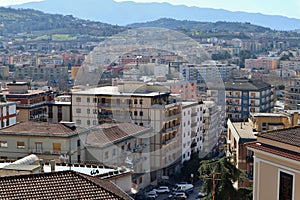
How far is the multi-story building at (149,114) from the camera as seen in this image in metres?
17.4

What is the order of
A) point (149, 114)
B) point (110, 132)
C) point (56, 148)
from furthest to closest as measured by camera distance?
1. point (149, 114)
2. point (110, 132)
3. point (56, 148)

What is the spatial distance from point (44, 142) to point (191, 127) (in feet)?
22.0

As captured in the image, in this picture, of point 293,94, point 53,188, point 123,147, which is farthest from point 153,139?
point 293,94

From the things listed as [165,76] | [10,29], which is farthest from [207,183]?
[10,29]

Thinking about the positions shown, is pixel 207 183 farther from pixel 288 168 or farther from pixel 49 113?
pixel 49 113

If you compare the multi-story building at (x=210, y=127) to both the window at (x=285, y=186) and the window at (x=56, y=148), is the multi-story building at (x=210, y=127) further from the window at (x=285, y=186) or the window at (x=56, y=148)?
the window at (x=285, y=186)

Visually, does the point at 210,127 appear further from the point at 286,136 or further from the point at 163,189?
the point at 286,136

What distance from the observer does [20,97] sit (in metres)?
24.3

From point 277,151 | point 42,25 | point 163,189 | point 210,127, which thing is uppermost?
point 42,25

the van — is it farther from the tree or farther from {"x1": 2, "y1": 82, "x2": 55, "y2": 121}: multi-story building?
{"x1": 2, "y1": 82, "x2": 55, "y2": 121}: multi-story building

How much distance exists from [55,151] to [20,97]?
405 inches

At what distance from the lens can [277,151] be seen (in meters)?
6.12

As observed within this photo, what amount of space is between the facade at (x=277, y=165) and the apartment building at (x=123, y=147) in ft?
27.6

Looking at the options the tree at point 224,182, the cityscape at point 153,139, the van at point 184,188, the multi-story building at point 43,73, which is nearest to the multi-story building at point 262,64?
the multi-story building at point 43,73
